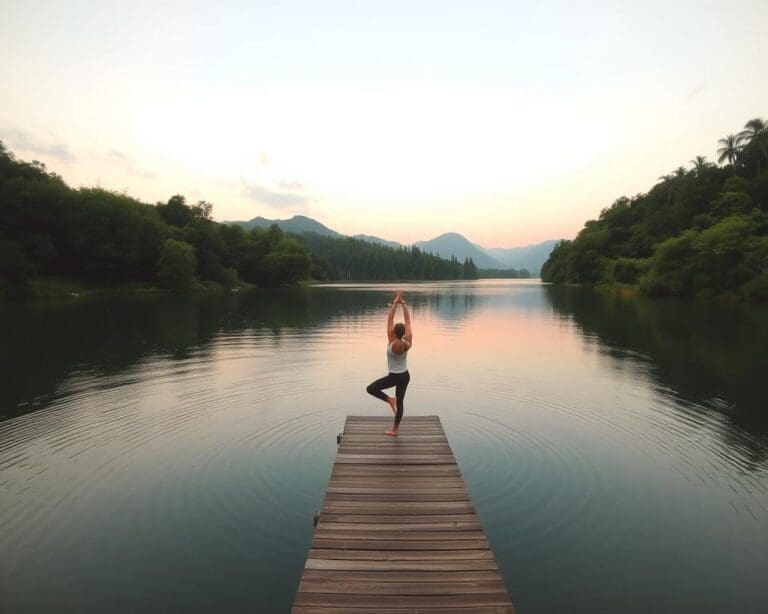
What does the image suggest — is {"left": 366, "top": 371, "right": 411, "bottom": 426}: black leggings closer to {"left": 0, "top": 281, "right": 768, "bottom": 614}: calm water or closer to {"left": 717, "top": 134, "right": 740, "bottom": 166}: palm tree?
{"left": 0, "top": 281, "right": 768, "bottom": 614}: calm water

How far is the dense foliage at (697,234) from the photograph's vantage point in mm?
68125

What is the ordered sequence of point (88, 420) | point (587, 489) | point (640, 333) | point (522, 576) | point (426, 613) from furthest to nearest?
1. point (640, 333)
2. point (88, 420)
3. point (587, 489)
4. point (522, 576)
5. point (426, 613)

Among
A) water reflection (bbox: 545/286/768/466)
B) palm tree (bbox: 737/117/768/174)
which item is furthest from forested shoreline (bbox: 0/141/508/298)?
palm tree (bbox: 737/117/768/174)

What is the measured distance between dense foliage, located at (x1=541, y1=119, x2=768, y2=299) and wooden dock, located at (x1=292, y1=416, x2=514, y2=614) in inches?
2839

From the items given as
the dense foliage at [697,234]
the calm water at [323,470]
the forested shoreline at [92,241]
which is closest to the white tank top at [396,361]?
the calm water at [323,470]

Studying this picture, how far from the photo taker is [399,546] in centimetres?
674

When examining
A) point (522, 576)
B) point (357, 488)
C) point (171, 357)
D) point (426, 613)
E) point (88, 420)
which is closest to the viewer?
point (426, 613)

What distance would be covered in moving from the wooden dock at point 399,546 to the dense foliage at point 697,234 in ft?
237

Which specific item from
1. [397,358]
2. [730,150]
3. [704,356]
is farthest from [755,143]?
[397,358]

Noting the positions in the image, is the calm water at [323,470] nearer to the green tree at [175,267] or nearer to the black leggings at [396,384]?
the black leggings at [396,384]

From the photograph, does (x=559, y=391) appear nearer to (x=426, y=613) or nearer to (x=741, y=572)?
(x=741, y=572)

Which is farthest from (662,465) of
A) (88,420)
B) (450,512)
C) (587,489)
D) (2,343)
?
(2,343)

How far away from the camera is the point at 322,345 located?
103 feet

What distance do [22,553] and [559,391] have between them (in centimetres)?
1821
